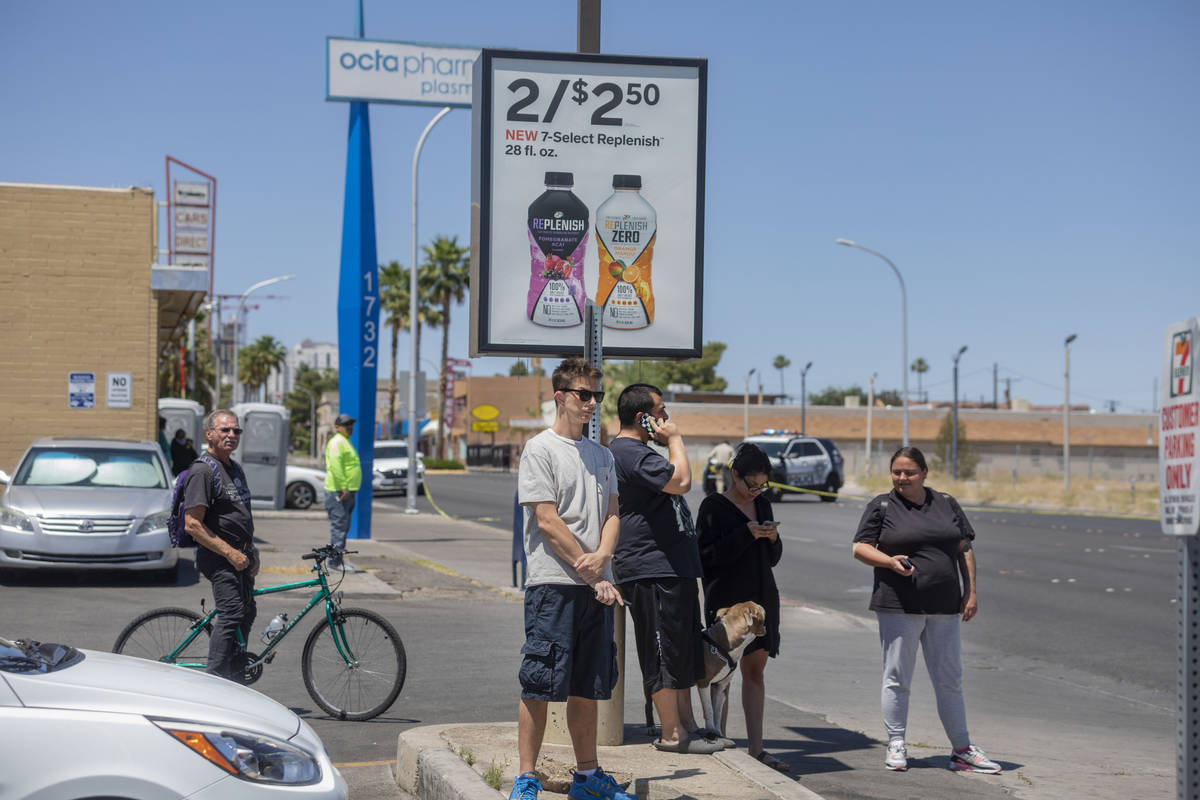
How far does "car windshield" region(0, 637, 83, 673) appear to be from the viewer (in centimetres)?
435

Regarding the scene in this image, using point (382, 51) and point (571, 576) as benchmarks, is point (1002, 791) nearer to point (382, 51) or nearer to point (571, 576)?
point (571, 576)

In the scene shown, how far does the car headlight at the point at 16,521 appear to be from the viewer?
46.1ft

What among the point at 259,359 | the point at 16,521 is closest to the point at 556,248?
the point at 16,521

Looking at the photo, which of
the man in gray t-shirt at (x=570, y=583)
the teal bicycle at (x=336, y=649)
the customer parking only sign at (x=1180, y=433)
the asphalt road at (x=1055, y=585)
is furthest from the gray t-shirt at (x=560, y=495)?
the asphalt road at (x=1055, y=585)

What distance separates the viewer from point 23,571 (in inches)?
611

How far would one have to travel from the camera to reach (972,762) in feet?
23.9

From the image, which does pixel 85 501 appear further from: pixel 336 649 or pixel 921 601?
pixel 921 601

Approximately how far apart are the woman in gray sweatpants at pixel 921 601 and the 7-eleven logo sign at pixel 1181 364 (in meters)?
3.49

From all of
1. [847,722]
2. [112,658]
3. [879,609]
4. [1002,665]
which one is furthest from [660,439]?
[1002,665]

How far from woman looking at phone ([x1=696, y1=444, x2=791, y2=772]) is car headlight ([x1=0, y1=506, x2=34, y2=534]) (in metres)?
9.77

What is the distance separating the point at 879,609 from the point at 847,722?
5.83ft

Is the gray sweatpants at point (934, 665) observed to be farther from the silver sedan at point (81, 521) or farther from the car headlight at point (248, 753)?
the silver sedan at point (81, 521)

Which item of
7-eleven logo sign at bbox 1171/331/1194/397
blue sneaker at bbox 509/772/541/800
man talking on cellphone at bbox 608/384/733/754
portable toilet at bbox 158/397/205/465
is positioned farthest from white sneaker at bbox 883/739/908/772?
portable toilet at bbox 158/397/205/465

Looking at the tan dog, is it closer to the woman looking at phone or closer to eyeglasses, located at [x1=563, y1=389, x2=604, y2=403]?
the woman looking at phone
